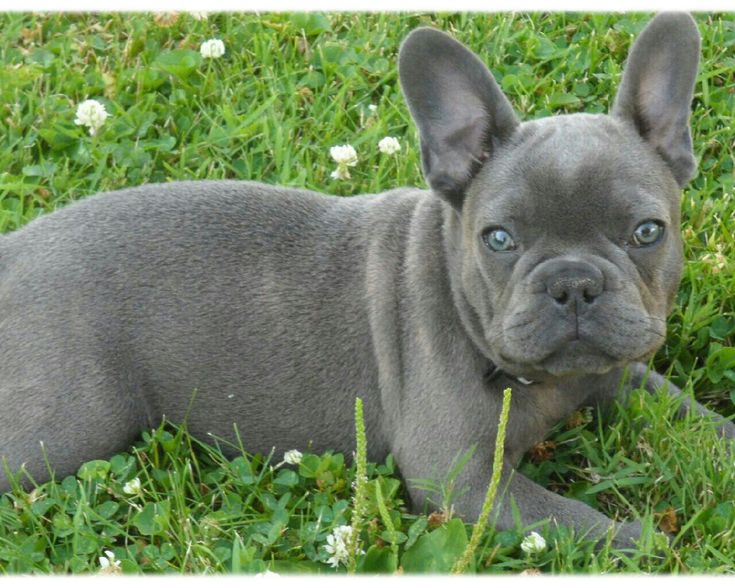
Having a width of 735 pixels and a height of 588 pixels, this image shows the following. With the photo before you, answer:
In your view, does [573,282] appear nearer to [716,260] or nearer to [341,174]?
[716,260]

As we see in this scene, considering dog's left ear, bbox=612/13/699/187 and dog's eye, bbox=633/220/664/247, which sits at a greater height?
dog's left ear, bbox=612/13/699/187

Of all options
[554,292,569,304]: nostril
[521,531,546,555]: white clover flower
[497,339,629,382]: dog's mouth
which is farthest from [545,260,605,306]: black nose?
[521,531,546,555]: white clover flower

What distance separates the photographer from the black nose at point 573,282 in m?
4.41

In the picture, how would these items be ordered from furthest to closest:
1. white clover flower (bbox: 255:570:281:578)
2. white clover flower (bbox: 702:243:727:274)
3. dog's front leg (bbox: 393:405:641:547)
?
white clover flower (bbox: 702:243:727:274), dog's front leg (bbox: 393:405:641:547), white clover flower (bbox: 255:570:281:578)

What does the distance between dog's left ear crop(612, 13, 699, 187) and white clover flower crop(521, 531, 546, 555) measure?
142cm

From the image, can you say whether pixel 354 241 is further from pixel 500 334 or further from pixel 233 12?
pixel 233 12

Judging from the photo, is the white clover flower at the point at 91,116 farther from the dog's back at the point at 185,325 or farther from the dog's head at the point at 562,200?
the dog's head at the point at 562,200

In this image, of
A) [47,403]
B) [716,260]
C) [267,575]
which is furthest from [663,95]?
[47,403]

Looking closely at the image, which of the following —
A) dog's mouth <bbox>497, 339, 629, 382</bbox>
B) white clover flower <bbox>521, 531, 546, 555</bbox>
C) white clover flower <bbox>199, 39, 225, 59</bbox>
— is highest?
white clover flower <bbox>199, 39, 225, 59</bbox>

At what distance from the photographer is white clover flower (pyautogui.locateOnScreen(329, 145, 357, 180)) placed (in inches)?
256

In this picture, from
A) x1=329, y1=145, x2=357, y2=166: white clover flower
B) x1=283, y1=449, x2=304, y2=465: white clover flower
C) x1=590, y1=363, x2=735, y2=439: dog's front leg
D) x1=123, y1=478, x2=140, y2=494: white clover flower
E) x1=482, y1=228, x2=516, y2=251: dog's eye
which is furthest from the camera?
x1=329, y1=145, x2=357, y2=166: white clover flower

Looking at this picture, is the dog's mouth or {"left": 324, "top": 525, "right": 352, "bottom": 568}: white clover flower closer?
the dog's mouth

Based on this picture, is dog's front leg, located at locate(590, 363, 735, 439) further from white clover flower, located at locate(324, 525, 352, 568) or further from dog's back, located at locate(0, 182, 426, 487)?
white clover flower, located at locate(324, 525, 352, 568)

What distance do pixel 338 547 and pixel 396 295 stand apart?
3.44 feet
